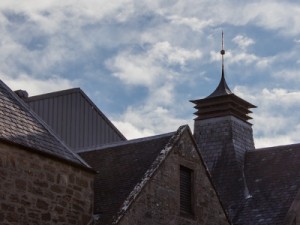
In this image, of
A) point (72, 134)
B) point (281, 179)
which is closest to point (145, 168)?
point (72, 134)

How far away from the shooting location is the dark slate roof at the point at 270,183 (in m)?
24.6

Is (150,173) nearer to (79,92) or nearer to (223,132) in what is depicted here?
(79,92)

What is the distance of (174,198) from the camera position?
60.0 feet

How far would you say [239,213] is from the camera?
25328 mm

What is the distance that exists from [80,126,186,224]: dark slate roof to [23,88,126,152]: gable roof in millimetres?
1854

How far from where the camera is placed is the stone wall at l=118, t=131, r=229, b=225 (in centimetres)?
1722

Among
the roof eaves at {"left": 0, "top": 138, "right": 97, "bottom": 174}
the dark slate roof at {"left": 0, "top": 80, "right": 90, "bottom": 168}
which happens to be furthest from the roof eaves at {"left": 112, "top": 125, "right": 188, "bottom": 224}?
the dark slate roof at {"left": 0, "top": 80, "right": 90, "bottom": 168}

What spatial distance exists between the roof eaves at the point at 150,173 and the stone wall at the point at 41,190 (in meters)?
0.80

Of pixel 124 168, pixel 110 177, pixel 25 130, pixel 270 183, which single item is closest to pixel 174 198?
pixel 124 168

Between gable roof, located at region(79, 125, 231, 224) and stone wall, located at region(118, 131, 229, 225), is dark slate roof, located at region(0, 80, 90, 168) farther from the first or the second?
stone wall, located at region(118, 131, 229, 225)

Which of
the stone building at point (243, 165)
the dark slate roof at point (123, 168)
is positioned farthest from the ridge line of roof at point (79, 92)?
the stone building at point (243, 165)

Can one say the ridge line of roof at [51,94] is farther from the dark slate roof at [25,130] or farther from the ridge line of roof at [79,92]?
the dark slate roof at [25,130]

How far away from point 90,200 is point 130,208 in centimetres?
92

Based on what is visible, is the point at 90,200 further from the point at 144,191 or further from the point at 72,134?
the point at 72,134
